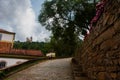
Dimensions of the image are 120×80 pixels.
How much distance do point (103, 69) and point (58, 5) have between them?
23.0 meters

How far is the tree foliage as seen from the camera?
983 inches

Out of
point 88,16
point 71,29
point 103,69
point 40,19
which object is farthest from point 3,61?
point 103,69

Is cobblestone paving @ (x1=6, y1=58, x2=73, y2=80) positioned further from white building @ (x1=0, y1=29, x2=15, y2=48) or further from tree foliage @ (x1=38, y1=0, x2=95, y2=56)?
white building @ (x1=0, y1=29, x2=15, y2=48)

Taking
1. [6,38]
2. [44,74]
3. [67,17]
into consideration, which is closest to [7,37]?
[6,38]

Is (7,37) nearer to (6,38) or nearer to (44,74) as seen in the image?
(6,38)

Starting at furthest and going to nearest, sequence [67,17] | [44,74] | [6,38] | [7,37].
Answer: [7,37] → [6,38] → [67,17] → [44,74]

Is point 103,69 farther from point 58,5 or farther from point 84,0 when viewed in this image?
point 58,5

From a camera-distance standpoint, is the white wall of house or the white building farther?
the white wall of house

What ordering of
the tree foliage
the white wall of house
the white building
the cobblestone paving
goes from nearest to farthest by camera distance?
1. the cobblestone paving
2. the tree foliage
3. the white building
4. the white wall of house

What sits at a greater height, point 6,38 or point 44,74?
point 6,38

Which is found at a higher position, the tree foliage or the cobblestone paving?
the tree foliage

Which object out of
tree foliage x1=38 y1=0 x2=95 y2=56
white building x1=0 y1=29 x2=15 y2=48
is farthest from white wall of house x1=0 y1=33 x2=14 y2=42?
tree foliage x1=38 y1=0 x2=95 y2=56

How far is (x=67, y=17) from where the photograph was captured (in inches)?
1086

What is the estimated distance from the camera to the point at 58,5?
2688 cm
